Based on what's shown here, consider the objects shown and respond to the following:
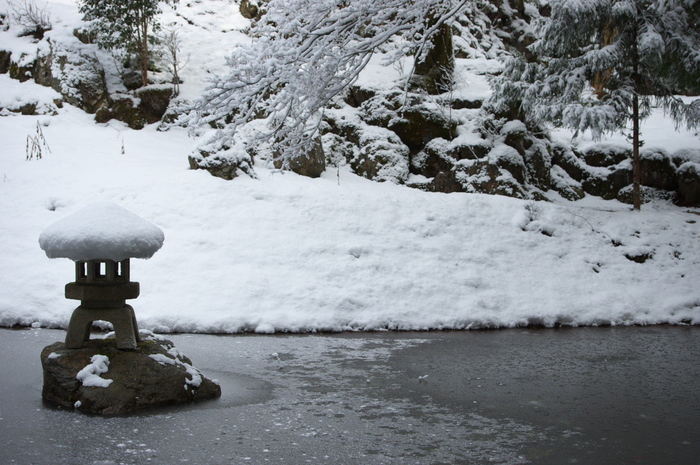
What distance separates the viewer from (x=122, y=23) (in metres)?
20.1

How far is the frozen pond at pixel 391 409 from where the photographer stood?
4.32 metres

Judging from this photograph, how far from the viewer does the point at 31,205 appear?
12.1 meters

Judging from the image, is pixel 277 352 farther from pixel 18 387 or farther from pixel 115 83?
pixel 115 83

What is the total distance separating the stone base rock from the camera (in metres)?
5.22

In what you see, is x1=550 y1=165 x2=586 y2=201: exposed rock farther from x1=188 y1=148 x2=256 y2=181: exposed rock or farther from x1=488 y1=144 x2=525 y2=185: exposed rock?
x1=188 y1=148 x2=256 y2=181: exposed rock

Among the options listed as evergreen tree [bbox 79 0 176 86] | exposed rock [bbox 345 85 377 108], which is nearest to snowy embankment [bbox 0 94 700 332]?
exposed rock [bbox 345 85 377 108]

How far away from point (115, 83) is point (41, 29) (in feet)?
12.0

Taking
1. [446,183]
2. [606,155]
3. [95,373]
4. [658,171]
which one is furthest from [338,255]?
[658,171]

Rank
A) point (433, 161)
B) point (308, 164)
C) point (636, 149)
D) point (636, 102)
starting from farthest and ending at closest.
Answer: point (433, 161) → point (308, 164) → point (636, 149) → point (636, 102)

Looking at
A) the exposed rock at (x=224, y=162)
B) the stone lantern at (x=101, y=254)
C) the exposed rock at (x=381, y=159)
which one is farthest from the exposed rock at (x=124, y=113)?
the stone lantern at (x=101, y=254)

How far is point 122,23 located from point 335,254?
13.9 m

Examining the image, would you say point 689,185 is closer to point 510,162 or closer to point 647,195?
point 647,195

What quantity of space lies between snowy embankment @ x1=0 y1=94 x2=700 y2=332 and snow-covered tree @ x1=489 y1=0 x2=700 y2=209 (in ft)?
7.94

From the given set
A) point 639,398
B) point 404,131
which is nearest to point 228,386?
point 639,398
